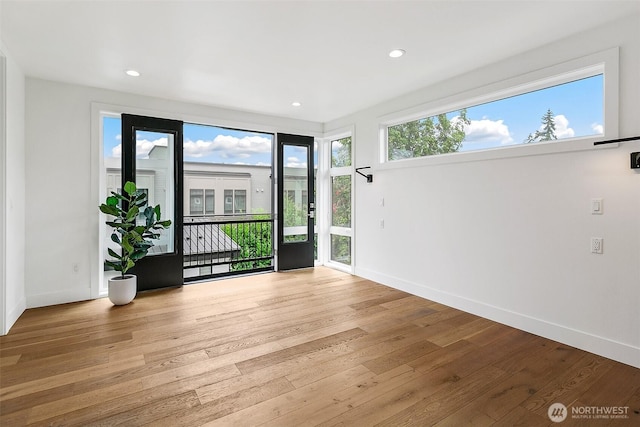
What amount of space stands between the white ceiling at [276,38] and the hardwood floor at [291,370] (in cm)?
262

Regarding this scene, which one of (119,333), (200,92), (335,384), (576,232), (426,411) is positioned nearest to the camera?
(426,411)

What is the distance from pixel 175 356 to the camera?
2502mm

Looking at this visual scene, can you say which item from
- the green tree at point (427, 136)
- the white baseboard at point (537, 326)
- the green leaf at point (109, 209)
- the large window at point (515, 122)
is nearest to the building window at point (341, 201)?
the green tree at point (427, 136)

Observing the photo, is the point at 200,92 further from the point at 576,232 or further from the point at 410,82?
the point at 576,232

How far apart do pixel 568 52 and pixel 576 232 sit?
155 cm

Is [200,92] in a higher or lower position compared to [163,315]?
higher

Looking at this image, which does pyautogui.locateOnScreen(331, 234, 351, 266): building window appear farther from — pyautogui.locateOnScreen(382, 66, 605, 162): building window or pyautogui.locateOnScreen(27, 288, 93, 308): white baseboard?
pyautogui.locateOnScreen(27, 288, 93, 308): white baseboard

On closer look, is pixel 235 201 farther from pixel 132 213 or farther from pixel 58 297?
pixel 58 297

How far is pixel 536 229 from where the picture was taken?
2.93 metres

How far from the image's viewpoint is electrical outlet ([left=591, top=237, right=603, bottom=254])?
255 centimetres

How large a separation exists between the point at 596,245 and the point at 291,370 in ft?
8.62

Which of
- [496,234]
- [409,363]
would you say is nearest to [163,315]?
[409,363]

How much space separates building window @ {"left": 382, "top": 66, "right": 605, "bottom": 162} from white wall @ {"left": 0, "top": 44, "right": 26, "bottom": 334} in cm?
432

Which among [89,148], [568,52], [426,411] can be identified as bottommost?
[426,411]
